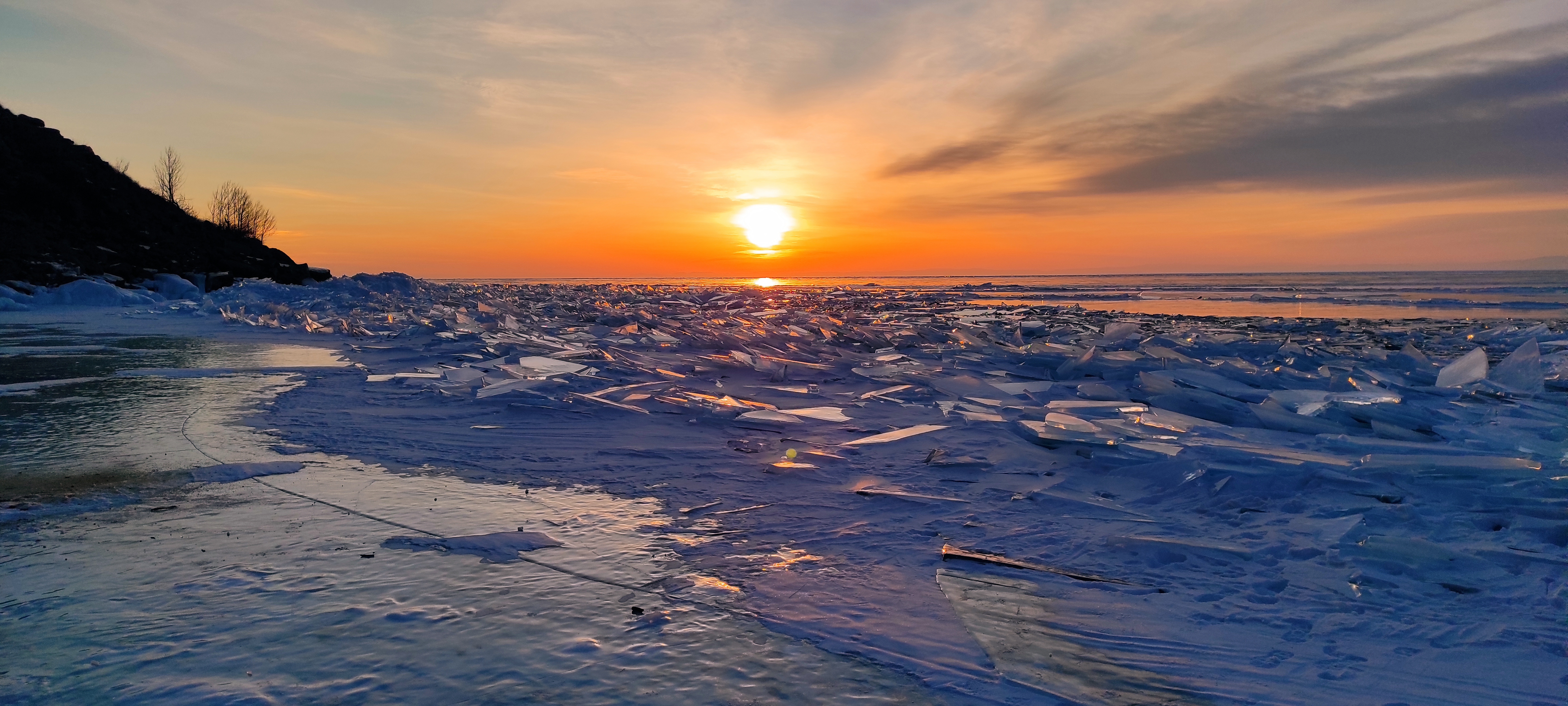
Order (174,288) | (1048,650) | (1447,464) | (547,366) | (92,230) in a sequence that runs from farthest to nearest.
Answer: (92,230) < (174,288) < (547,366) < (1447,464) < (1048,650)

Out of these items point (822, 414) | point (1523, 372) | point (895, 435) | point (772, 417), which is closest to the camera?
point (895, 435)

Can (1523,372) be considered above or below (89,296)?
below

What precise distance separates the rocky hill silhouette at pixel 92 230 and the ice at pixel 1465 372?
2786 centimetres

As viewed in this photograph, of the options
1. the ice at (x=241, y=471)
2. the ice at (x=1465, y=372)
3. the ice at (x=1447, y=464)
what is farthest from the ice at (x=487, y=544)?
the ice at (x=1465, y=372)

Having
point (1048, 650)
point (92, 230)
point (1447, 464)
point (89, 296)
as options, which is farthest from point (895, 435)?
point (92, 230)

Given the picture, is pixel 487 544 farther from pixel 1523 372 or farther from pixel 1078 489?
pixel 1523 372

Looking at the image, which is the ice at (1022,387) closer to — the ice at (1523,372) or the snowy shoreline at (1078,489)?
the snowy shoreline at (1078,489)

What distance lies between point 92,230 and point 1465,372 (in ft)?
113

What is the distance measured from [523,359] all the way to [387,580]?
493 cm

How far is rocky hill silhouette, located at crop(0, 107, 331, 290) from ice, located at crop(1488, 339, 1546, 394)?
2825 centimetres

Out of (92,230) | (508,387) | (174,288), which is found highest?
(92,230)

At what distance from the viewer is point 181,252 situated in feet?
84.6

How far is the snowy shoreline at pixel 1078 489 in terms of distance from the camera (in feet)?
5.89

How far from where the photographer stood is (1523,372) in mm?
5449
